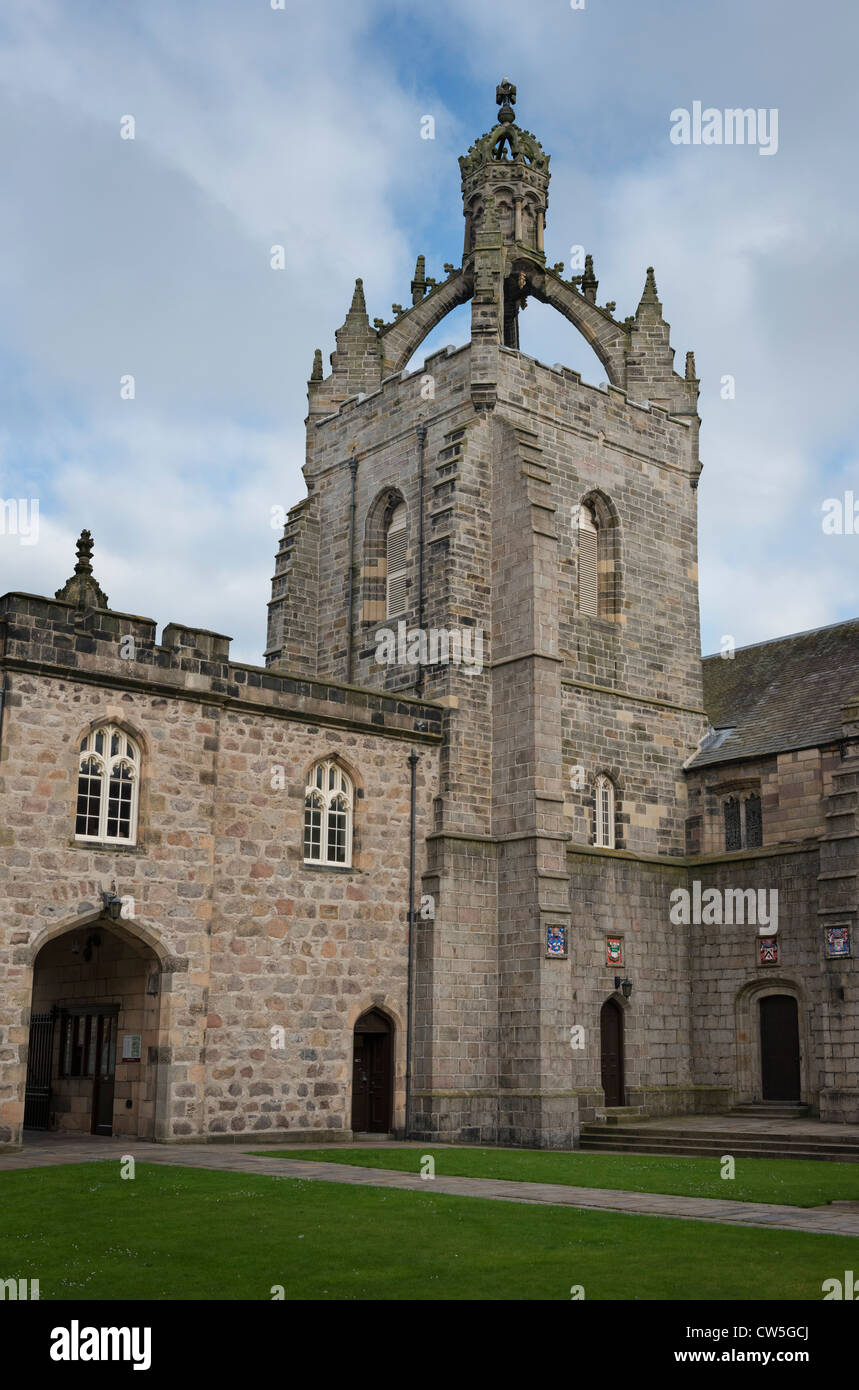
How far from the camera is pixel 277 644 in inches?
1273

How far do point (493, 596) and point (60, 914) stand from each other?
1147cm

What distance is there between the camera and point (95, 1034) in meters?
24.4

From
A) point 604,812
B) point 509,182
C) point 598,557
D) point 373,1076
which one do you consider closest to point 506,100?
point 509,182

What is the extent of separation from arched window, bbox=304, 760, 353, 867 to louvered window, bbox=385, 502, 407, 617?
560 cm

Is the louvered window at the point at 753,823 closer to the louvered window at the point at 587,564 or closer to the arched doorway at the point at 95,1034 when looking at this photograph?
the louvered window at the point at 587,564

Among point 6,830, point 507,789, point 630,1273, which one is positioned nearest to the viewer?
point 630,1273

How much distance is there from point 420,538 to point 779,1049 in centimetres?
1321

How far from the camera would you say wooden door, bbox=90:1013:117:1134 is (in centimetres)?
2381

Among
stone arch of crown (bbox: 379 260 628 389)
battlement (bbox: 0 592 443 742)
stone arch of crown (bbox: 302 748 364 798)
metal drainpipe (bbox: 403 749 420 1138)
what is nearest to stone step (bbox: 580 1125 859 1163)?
metal drainpipe (bbox: 403 749 420 1138)

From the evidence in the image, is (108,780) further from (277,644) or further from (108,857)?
(277,644)

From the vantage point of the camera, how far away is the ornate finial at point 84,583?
25484mm

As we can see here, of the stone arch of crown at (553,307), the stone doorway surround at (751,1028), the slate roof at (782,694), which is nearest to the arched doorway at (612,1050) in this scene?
the stone doorway surround at (751,1028)

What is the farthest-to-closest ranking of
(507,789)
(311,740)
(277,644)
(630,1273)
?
(277,644) < (507,789) < (311,740) < (630,1273)
